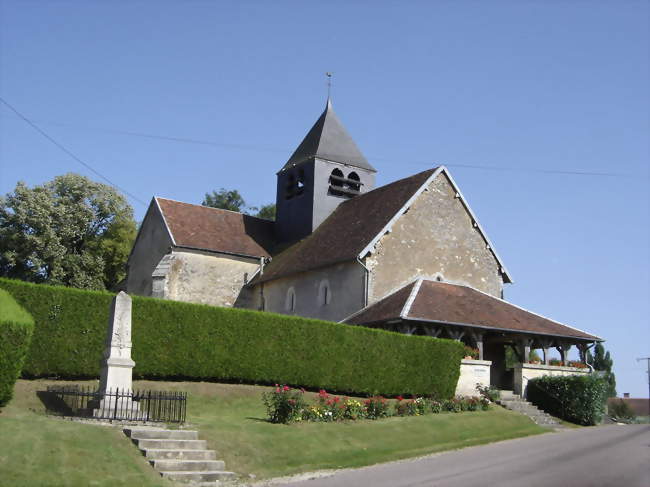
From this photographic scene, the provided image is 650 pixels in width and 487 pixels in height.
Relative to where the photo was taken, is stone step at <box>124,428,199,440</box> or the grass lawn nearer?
the grass lawn

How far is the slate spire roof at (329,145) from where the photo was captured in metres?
37.7

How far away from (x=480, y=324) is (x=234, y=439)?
13489 mm

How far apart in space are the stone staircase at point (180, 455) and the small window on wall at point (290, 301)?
17725 millimetres

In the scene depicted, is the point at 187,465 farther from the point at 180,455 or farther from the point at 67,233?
the point at 67,233

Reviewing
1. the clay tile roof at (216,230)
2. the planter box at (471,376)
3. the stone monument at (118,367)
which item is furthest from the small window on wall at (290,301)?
the stone monument at (118,367)

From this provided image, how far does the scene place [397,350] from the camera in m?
24.3

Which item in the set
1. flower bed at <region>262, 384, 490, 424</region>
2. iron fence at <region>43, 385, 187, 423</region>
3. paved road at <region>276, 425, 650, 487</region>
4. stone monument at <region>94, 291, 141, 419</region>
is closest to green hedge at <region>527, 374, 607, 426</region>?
flower bed at <region>262, 384, 490, 424</region>

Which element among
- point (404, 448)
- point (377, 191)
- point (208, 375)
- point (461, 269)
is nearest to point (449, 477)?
point (404, 448)

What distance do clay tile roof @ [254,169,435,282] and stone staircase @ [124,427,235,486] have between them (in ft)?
48.7

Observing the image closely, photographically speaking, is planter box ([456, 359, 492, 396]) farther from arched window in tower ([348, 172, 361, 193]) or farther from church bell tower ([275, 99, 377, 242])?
arched window in tower ([348, 172, 361, 193])

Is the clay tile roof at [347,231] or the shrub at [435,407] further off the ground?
the clay tile roof at [347,231]

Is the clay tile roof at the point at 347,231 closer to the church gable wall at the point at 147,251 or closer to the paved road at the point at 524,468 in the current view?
the church gable wall at the point at 147,251

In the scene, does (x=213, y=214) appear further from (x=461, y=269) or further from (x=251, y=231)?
(x=461, y=269)

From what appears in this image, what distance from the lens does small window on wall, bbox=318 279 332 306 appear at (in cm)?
3048
